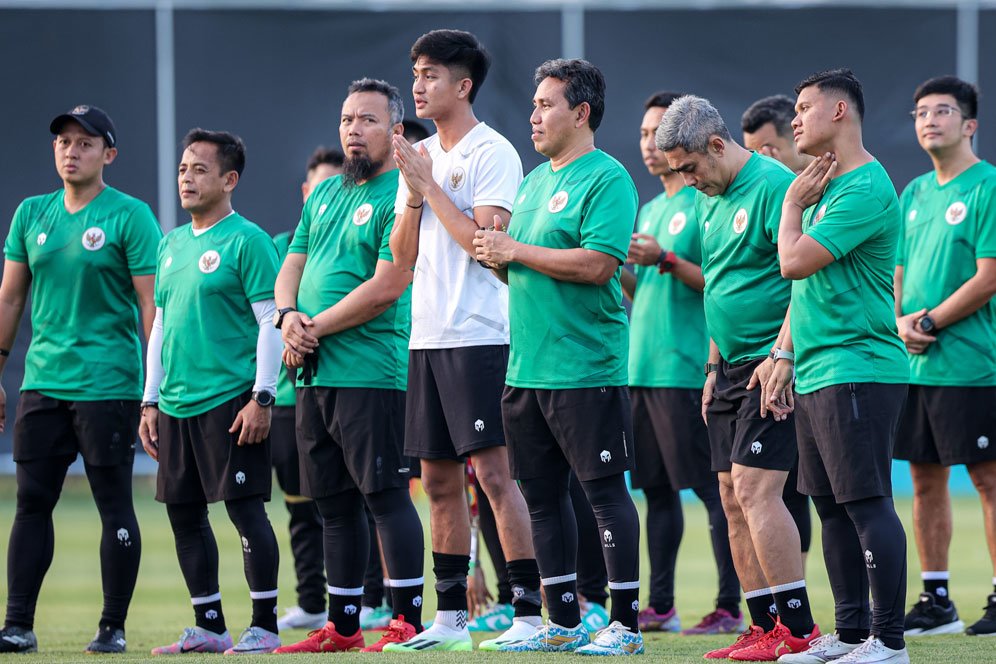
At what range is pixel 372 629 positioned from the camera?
6.64 meters

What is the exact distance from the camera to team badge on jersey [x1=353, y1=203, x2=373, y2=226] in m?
5.45

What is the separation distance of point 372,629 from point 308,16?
27.0 ft

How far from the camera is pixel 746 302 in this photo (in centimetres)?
486

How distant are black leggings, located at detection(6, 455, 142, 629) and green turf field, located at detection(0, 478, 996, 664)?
223 millimetres

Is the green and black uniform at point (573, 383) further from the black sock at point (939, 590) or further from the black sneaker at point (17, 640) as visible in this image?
the black sneaker at point (17, 640)

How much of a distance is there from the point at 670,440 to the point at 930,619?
141cm

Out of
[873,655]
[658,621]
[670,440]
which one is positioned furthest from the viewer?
[670,440]

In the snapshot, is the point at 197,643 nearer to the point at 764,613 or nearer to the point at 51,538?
the point at 51,538

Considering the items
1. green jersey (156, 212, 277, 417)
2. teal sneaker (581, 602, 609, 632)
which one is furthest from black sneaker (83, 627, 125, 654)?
teal sneaker (581, 602, 609, 632)

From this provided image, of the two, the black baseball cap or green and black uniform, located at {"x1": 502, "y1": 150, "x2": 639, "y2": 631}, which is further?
the black baseball cap

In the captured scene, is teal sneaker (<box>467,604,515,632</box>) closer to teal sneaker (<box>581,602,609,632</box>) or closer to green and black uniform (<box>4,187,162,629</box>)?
teal sneaker (<box>581,602,609,632</box>)

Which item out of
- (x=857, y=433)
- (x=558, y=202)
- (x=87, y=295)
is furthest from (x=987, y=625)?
(x=87, y=295)

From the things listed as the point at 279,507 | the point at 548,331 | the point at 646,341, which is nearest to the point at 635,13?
the point at 279,507

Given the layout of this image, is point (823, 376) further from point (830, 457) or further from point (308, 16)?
point (308, 16)
